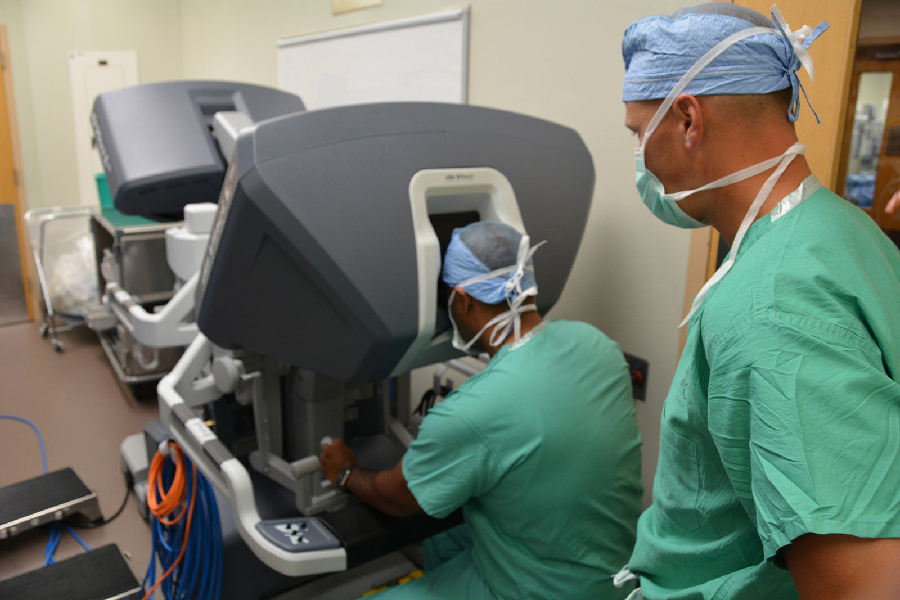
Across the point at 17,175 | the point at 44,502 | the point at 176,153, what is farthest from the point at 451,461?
the point at 17,175

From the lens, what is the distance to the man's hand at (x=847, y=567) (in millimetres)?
552

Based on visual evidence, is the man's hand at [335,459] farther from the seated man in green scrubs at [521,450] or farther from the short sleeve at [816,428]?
the short sleeve at [816,428]

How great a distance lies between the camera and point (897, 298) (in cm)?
73

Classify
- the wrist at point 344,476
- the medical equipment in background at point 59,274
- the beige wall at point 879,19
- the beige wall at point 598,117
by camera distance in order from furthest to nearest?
1. the medical equipment in background at point 59,274
2. the beige wall at point 598,117
3. the wrist at point 344,476
4. the beige wall at point 879,19

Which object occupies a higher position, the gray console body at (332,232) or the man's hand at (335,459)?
the gray console body at (332,232)

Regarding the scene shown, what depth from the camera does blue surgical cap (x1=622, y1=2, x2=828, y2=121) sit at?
80 cm

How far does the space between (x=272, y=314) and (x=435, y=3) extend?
1697 mm

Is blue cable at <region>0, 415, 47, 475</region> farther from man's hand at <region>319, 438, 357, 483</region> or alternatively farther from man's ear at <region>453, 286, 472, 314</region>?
man's ear at <region>453, 286, 472, 314</region>

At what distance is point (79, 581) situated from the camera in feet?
6.39

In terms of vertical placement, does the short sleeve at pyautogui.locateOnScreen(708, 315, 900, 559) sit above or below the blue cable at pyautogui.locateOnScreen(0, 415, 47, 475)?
above

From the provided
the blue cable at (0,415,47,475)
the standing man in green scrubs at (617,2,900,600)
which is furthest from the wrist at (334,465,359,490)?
the blue cable at (0,415,47,475)

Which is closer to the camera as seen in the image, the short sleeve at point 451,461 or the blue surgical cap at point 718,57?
the blue surgical cap at point 718,57

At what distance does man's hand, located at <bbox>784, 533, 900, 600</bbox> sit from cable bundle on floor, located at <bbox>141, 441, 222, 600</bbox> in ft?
4.83

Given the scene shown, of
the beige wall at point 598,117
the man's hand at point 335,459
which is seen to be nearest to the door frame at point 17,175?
the beige wall at point 598,117
